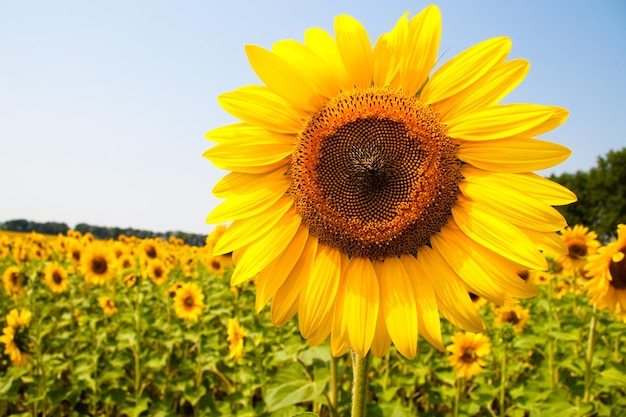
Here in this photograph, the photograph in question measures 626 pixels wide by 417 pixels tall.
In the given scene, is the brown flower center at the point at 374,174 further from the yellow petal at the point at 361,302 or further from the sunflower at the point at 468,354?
the sunflower at the point at 468,354

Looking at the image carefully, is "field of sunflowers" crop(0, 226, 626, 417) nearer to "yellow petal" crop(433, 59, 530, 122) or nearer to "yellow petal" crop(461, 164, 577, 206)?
"yellow petal" crop(461, 164, 577, 206)

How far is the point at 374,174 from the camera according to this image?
157cm

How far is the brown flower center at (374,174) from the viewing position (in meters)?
1.51

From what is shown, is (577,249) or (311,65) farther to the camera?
(577,249)

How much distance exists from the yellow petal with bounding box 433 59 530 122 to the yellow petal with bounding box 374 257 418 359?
527 mm

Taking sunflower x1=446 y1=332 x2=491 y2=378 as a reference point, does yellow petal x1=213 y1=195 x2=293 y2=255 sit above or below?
above

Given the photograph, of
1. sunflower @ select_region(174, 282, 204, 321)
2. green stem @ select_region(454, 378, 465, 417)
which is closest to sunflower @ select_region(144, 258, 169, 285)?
sunflower @ select_region(174, 282, 204, 321)

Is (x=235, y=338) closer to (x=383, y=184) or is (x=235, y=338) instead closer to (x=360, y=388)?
(x=360, y=388)

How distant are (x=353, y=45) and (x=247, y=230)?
69 centimetres

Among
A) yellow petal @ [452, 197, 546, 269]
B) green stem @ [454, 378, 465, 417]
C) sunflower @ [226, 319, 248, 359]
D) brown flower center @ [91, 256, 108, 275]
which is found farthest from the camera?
brown flower center @ [91, 256, 108, 275]

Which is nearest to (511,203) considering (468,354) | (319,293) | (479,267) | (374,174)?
(479,267)

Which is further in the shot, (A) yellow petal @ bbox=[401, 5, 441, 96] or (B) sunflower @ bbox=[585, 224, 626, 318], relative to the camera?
(B) sunflower @ bbox=[585, 224, 626, 318]

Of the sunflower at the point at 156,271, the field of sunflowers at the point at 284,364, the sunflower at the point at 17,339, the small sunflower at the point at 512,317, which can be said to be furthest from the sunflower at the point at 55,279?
the small sunflower at the point at 512,317

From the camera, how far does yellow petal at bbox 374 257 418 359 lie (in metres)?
1.46
